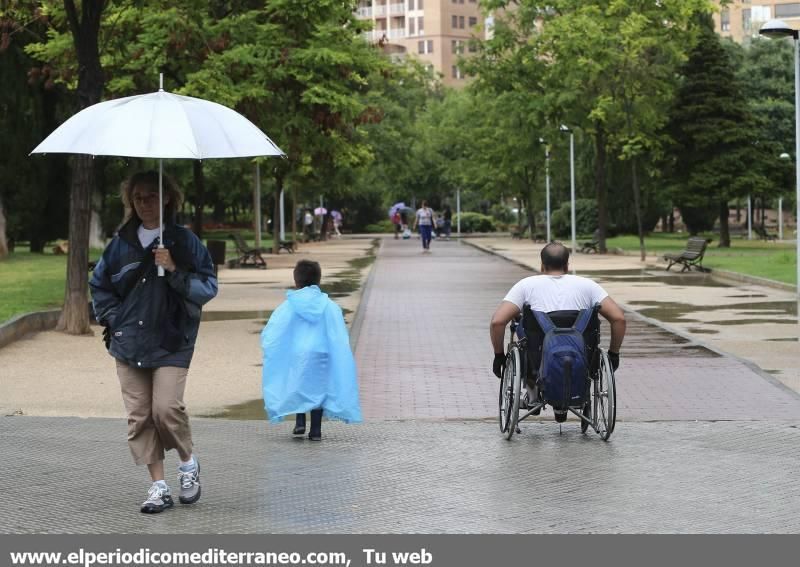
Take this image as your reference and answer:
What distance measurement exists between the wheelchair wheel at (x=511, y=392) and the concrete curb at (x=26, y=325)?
325 inches

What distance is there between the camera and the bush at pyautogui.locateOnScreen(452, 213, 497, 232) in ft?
309

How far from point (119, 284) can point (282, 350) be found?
2820 millimetres

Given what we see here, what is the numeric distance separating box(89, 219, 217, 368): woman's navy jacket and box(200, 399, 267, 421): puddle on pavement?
397cm

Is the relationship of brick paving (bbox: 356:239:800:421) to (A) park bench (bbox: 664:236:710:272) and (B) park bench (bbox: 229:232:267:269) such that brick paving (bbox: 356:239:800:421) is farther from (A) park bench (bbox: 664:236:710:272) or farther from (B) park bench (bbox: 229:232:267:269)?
(B) park bench (bbox: 229:232:267:269)

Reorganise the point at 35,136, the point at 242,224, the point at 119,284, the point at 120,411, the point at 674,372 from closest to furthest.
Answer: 1. the point at 119,284
2. the point at 120,411
3. the point at 674,372
4. the point at 35,136
5. the point at 242,224

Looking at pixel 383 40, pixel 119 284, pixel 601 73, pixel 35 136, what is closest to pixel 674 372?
pixel 119 284

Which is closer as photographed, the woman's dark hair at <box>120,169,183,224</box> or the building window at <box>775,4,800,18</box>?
the woman's dark hair at <box>120,169,183,224</box>

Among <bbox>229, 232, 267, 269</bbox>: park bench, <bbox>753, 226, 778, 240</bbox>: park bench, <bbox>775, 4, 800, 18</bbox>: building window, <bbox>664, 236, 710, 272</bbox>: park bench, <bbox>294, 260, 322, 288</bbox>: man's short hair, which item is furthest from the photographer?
<bbox>753, 226, 778, 240</bbox>: park bench

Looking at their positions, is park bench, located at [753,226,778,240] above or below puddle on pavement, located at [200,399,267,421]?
above

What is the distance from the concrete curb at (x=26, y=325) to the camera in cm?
1741

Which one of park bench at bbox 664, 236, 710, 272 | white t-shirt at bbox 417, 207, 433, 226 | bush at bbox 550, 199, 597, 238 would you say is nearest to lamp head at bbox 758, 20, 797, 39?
park bench at bbox 664, 236, 710, 272

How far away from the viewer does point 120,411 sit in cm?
A: 1212

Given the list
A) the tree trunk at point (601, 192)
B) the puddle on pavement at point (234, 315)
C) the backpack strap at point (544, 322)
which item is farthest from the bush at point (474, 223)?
the backpack strap at point (544, 322)

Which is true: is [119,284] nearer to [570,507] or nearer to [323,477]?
[323,477]
